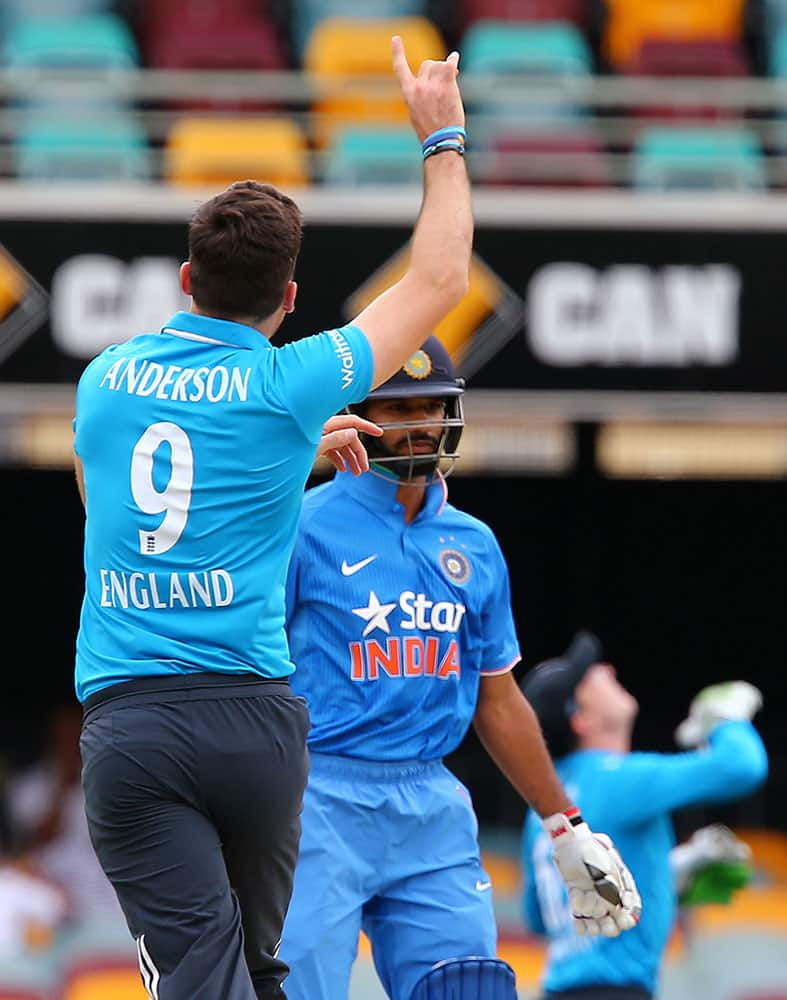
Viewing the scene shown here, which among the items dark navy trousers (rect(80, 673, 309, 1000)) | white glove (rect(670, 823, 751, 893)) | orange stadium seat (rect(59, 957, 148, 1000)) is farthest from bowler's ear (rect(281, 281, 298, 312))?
orange stadium seat (rect(59, 957, 148, 1000))

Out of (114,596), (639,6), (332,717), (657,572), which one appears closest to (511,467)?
(657,572)

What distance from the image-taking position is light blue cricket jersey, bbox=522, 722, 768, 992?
193 inches

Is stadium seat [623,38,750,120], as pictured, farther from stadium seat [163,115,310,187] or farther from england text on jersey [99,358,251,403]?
england text on jersey [99,358,251,403]

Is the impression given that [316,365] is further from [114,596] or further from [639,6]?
[639,6]

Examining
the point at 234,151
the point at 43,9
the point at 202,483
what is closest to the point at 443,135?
the point at 202,483

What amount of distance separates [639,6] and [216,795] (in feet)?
35.1

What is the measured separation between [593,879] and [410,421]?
1.05 metres

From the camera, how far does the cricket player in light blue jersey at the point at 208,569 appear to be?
Result: 2984 mm

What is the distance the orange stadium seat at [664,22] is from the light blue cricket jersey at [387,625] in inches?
345

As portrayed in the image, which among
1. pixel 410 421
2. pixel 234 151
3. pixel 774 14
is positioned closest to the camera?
pixel 410 421

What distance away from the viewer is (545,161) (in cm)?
967

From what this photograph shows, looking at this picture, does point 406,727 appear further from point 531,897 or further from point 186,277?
point 531,897

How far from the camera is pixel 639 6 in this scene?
42.1 ft

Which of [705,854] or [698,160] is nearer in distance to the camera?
[705,854]
